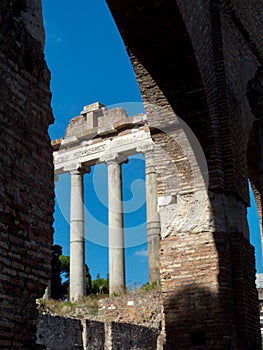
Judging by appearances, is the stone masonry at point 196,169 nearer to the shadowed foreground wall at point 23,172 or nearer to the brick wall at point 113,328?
the shadowed foreground wall at point 23,172

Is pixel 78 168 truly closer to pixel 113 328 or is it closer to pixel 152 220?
pixel 152 220

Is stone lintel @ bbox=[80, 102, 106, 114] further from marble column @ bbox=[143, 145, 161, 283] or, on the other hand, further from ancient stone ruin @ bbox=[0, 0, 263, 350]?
ancient stone ruin @ bbox=[0, 0, 263, 350]

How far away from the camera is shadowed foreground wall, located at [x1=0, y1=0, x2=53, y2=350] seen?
3.78m

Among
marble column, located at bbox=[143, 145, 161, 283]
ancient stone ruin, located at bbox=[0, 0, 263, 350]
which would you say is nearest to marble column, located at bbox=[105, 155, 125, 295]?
marble column, located at bbox=[143, 145, 161, 283]

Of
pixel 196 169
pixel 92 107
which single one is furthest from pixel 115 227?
pixel 196 169

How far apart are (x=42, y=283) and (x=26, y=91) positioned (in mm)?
1428

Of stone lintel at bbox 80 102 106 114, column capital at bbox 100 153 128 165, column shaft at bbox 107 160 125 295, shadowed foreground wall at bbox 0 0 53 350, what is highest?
stone lintel at bbox 80 102 106 114

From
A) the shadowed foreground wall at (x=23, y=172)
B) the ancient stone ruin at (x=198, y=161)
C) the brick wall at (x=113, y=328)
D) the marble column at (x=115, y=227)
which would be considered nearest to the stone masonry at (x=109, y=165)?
the marble column at (x=115, y=227)

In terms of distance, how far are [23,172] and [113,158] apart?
62.1 ft

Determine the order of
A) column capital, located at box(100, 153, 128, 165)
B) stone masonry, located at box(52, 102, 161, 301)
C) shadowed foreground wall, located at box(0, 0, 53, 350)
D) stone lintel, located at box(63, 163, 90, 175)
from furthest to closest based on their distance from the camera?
stone lintel, located at box(63, 163, 90, 175) → column capital, located at box(100, 153, 128, 165) → stone masonry, located at box(52, 102, 161, 301) → shadowed foreground wall, located at box(0, 0, 53, 350)

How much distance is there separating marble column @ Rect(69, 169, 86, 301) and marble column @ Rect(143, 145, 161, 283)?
3.21 m

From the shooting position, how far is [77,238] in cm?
2345

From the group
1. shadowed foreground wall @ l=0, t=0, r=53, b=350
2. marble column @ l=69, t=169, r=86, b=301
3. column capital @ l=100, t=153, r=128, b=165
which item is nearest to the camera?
shadowed foreground wall @ l=0, t=0, r=53, b=350

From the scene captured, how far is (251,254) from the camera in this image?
8.53m
